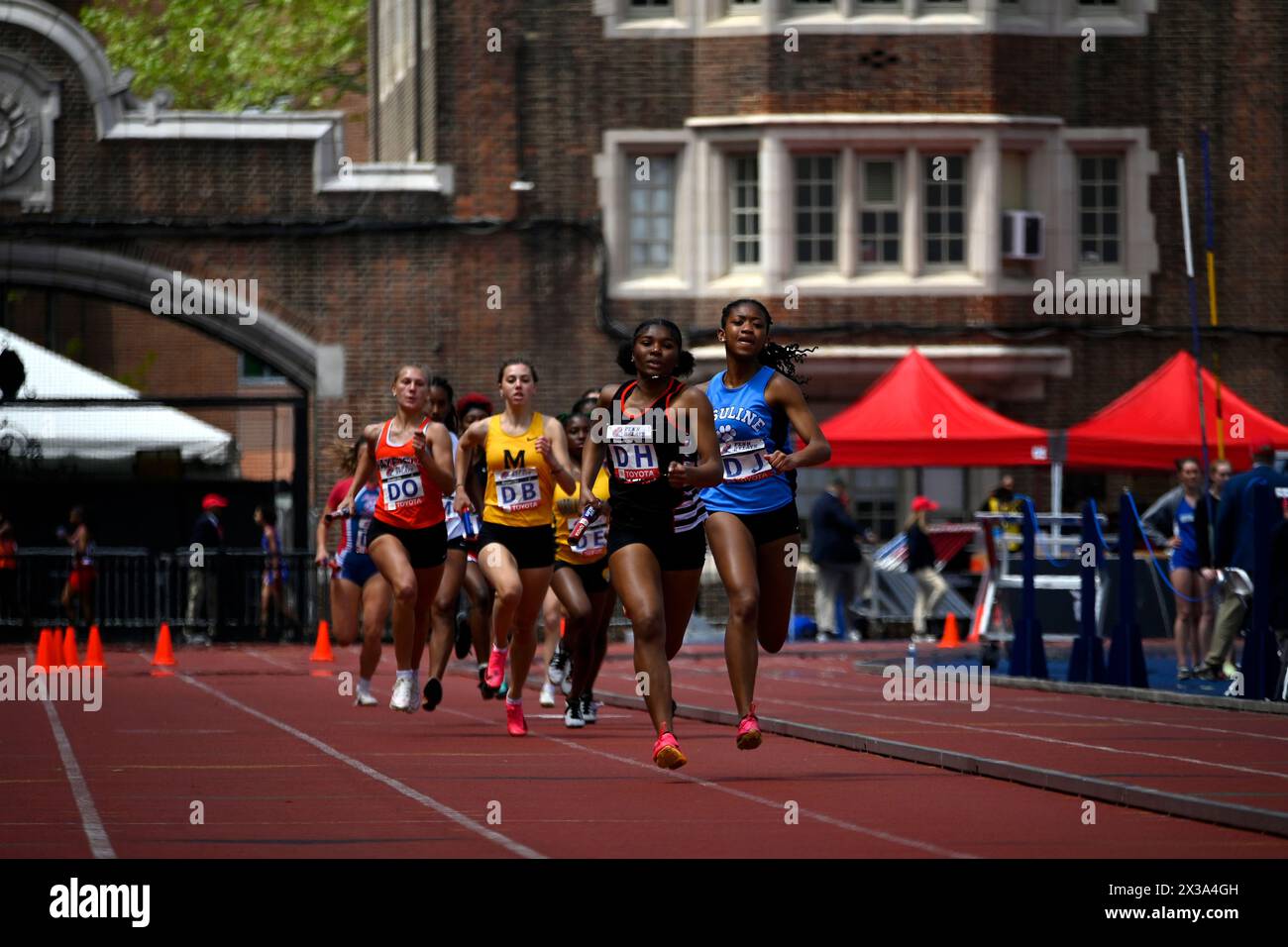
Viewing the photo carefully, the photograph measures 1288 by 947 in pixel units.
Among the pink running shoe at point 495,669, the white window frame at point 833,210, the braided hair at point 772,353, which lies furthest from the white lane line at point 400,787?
the white window frame at point 833,210

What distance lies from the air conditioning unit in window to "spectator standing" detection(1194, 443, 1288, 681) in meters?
12.1

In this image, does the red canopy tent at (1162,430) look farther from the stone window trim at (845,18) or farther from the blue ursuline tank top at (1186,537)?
the stone window trim at (845,18)

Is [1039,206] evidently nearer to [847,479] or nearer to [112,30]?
[847,479]

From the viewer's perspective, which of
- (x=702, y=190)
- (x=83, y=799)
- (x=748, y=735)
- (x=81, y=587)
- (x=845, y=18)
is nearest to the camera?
(x=83, y=799)

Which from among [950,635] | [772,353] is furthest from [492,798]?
[950,635]

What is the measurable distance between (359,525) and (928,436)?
37.1 feet

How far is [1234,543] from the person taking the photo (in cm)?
1911

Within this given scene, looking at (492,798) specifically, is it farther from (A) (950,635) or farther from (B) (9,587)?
(B) (9,587)

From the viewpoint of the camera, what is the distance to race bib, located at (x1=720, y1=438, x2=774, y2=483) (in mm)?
11984

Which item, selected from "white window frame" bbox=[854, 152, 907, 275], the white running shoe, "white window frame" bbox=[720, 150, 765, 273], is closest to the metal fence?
"white window frame" bbox=[720, 150, 765, 273]

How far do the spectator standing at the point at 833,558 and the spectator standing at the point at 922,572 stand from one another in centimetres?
66

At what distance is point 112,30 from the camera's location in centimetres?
5422
